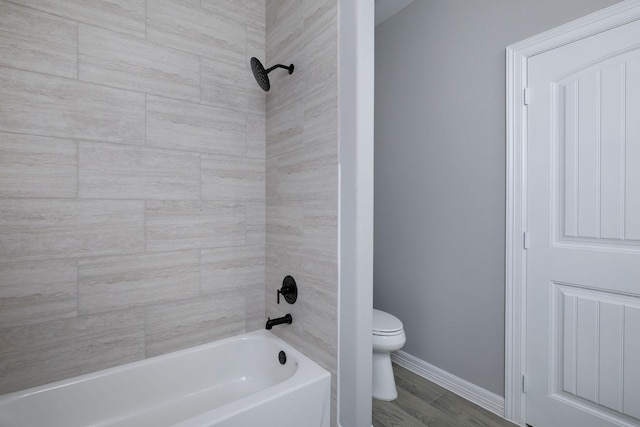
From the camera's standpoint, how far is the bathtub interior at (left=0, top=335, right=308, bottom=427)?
133 cm

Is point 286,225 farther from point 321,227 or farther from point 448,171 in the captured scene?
point 448,171

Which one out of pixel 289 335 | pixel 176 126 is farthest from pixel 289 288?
pixel 176 126

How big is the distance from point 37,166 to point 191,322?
101 centimetres

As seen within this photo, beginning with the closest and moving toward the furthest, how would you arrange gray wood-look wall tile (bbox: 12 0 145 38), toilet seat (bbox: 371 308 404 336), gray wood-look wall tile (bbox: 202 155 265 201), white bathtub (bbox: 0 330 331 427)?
white bathtub (bbox: 0 330 331 427), gray wood-look wall tile (bbox: 12 0 145 38), gray wood-look wall tile (bbox: 202 155 265 201), toilet seat (bbox: 371 308 404 336)

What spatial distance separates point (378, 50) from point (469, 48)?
2.93ft

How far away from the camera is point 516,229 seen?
6.01 feet

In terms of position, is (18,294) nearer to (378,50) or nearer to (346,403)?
(346,403)

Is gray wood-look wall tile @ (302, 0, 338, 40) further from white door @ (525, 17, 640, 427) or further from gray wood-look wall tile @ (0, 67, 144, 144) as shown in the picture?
white door @ (525, 17, 640, 427)

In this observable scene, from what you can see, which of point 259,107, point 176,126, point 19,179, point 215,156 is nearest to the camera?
point 19,179

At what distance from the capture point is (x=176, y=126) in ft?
5.49

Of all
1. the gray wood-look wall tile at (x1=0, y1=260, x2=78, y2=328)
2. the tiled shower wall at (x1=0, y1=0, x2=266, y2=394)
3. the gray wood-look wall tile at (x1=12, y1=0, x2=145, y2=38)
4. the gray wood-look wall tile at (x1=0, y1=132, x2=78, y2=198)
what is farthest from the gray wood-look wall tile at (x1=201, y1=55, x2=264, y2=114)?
the gray wood-look wall tile at (x1=0, y1=260, x2=78, y2=328)

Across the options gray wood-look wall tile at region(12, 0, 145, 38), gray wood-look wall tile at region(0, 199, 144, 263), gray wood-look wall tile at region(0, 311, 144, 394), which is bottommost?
gray wood-look wall tile at region(0, 311, 144, 394)

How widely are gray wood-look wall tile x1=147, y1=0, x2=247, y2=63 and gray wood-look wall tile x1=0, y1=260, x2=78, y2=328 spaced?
1.19 m

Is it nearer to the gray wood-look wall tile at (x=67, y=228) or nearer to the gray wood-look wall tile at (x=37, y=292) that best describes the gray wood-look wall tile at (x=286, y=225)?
the gray wood-look wall tile at (x=67, y=228)
